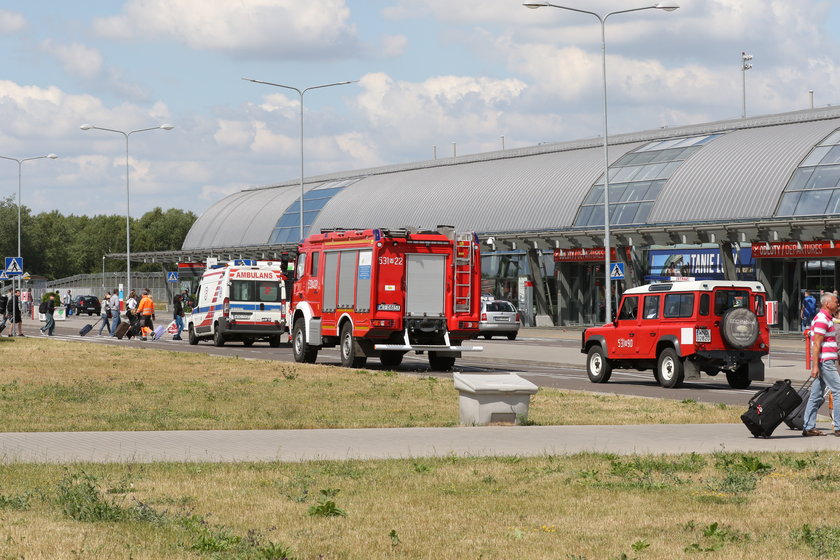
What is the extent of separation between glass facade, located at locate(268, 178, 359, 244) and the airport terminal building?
0.59 ft

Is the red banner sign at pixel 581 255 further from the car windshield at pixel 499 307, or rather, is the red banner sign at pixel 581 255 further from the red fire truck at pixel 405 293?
the red fire truck at pixel 405 293

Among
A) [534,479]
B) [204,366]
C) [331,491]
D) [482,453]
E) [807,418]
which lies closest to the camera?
[331,491]

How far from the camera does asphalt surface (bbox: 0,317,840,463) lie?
1301 cm

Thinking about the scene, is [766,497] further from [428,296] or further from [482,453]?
[428,296]

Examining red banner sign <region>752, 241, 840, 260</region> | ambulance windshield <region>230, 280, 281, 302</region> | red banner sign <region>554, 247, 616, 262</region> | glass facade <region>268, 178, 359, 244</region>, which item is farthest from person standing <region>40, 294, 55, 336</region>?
glass facade <region>268, 178, 359, 244</region>

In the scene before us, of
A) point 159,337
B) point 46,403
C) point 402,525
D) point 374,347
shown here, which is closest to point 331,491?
point 402,525

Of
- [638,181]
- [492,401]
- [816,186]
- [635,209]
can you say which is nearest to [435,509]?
[492,401]

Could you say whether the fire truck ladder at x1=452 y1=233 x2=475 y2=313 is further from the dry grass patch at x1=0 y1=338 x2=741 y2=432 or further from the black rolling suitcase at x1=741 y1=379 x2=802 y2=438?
the black rolling suitcase at x1=741 y1=379 x2=802 y2=438

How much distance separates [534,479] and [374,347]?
1868 centimetres

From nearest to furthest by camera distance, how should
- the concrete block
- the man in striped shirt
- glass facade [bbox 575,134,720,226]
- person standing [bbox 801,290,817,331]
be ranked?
the man in striped shirt
the concrete block
person standing [bbox 801,290,817,331]
glass facade [bbox 575,134,720,226]

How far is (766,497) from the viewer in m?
10.5

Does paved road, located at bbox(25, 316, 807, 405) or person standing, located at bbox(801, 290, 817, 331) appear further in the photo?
person standing, located at bbox(801, 290, 817, 331)

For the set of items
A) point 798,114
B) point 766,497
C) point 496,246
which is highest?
point 798,114

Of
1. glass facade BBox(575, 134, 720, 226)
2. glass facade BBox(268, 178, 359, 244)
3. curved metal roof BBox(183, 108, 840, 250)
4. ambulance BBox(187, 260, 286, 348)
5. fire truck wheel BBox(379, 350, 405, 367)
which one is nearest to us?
fire truck wheel BBox(379, 350, 405, 367)
